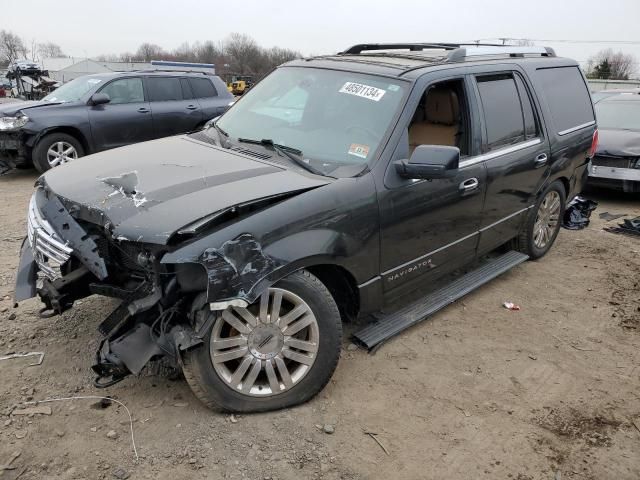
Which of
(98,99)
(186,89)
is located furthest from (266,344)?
(186,89)

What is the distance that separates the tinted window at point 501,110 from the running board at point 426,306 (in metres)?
1.10

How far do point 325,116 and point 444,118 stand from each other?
3.59ft

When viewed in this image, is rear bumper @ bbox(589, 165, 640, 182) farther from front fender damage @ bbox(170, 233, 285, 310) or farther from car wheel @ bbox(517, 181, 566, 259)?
front fender damage @ bbox(170, 233, 285, 310)

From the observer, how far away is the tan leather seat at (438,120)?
397 cm

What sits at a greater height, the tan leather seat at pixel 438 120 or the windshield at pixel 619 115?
the tan leather seat at pixel 438 120

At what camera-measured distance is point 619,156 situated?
772 cm

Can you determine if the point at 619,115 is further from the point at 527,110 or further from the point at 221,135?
the point at 221,135

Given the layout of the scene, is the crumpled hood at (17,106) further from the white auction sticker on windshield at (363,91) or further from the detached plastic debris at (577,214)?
the detached plastic debris at (577,214)

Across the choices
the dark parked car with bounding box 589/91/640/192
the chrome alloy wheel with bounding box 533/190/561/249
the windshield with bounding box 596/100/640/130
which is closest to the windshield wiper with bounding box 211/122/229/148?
the chrome alloy wheel with bounding box 533/190/561/249

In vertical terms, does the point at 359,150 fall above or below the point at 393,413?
above

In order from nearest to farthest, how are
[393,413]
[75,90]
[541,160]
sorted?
1. [393,413]
2. [541,160]
3. [75,90]

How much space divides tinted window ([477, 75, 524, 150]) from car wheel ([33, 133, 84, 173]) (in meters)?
6.63

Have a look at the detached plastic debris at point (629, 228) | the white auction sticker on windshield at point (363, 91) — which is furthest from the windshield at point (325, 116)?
the detached plastic debris at point (629, 228)

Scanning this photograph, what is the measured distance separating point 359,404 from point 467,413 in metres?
0.64
